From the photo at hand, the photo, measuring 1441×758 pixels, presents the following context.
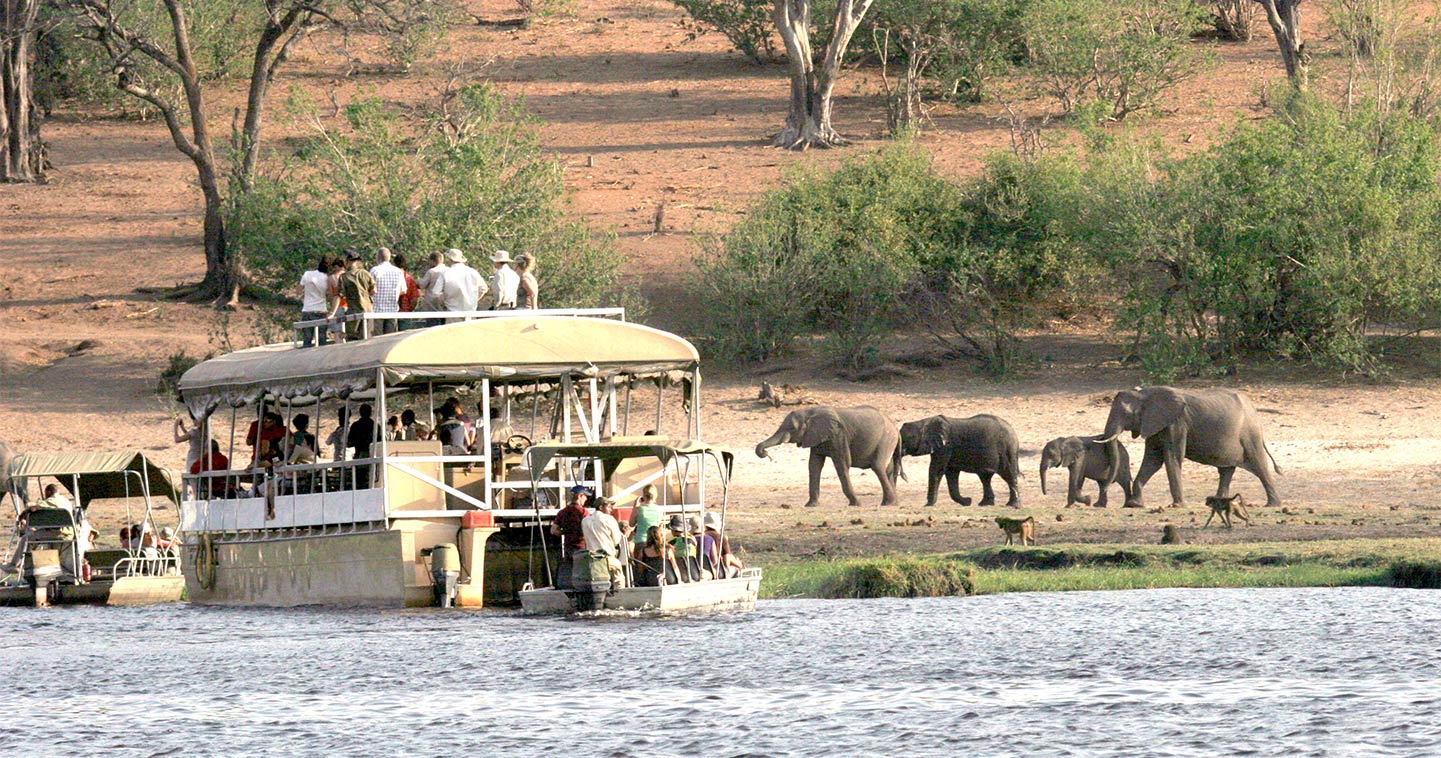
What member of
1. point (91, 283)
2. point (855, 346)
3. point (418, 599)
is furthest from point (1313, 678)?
point (91, 283)

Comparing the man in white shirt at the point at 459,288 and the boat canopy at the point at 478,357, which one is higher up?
the man in white shirt at the point at 459,288

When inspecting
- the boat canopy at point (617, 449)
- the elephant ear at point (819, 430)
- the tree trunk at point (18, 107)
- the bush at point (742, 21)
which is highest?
the bush at point (742, 21)

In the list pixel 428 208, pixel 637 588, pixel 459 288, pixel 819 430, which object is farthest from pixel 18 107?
Answer: pixel 637 588

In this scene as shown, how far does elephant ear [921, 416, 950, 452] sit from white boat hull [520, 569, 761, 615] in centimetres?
1064

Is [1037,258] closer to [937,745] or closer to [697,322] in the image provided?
[697,322]

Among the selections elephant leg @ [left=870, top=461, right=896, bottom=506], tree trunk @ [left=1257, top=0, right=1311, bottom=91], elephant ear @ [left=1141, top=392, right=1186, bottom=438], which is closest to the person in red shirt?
elephant leg @ [left=870, top=461, right=896, bottom=506]

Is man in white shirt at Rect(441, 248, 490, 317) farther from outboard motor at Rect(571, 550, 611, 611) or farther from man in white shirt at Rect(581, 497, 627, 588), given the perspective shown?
outboard motor at Rect(571, 550, 611, 611)

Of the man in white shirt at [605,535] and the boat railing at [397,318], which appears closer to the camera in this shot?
the man in white shirt at [605,535]

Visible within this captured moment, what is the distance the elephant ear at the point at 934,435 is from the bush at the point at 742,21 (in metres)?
32.7

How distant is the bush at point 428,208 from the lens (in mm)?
38750

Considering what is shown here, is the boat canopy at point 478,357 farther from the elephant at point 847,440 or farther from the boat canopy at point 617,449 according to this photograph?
the elephant at point 847,440

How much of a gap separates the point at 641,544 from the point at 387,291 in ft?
16.4

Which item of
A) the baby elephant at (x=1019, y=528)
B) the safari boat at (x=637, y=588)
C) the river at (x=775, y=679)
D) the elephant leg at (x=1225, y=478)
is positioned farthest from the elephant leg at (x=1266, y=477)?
the safari boat at (x=637, y=588)

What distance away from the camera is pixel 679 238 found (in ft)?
159
